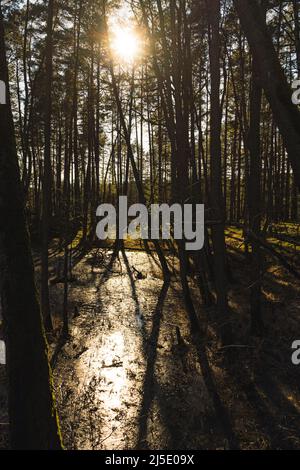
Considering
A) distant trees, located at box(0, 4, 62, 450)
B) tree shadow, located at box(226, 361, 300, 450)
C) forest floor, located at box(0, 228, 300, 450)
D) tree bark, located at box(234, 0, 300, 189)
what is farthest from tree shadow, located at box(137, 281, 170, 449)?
tree bark, located at box(234, 0, 300, 189)

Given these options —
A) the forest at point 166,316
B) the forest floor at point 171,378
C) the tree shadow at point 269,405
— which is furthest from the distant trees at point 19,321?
the tree shadow at point 269,405

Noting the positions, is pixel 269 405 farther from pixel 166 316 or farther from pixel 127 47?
pixel 127 47

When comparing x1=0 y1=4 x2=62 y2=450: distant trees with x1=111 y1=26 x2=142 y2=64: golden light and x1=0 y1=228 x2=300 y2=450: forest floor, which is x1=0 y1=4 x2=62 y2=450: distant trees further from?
x1=111 y1=26 x2=142 y2=64: golden light

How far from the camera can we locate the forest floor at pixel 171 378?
551cm

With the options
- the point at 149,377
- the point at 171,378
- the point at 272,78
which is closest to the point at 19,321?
the point at 272,78

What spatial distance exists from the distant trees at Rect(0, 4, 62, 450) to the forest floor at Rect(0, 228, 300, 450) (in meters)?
1.95

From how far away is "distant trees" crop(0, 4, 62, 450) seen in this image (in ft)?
11.3

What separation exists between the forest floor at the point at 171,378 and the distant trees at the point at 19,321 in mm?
1947

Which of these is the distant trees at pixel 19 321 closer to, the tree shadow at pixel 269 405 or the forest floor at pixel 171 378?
the forest floor at pixel 171 378

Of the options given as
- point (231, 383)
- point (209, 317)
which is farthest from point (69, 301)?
point (231, 383)

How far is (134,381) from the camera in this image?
702 cm

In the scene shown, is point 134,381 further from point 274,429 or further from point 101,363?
point 274,429

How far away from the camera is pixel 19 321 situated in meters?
3.49

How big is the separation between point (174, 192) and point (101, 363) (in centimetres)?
444
